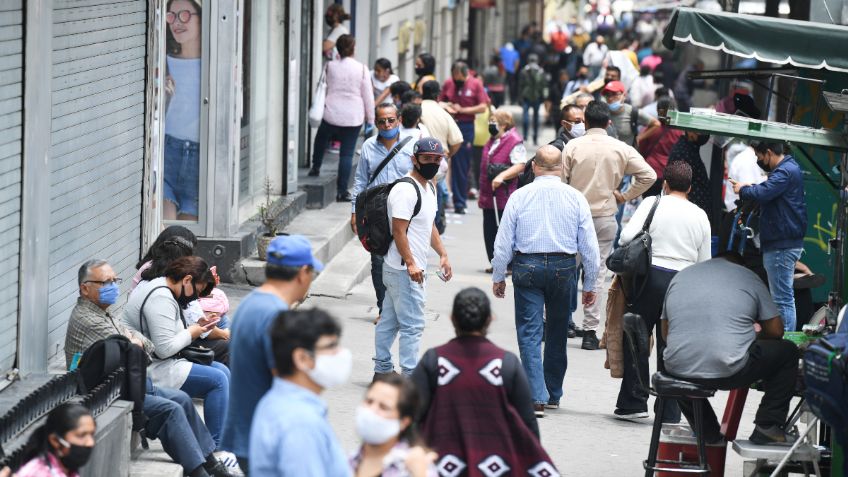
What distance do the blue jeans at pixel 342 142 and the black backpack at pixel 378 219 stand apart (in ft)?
22.8

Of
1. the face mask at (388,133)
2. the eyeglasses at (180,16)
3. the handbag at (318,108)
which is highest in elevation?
the eyeglasses at (180,16)

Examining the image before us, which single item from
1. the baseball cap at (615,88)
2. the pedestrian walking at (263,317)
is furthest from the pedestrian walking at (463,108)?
the pedestrian walking at (263,317)

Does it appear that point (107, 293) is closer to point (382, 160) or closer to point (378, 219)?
point (378, 219)

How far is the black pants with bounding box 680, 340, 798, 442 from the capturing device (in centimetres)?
725

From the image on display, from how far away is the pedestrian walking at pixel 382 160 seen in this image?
10.7 metres

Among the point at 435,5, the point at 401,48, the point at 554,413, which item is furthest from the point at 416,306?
the point at 435,5

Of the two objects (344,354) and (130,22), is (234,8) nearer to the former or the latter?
(130,22)

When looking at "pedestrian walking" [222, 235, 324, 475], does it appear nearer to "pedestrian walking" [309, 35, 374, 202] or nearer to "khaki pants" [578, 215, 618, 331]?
"khaki pants" [578, 215, 618, 331]

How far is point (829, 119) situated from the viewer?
12055mm

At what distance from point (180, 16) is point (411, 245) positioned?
389 centimetres

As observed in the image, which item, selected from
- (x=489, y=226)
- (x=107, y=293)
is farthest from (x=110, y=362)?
(x=489, y=226)

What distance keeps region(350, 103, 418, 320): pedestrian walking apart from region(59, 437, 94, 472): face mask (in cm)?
513

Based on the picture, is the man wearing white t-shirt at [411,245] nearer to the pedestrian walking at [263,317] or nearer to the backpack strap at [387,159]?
the backpack strap at [387,159]

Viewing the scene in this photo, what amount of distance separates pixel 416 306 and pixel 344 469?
4386 mm
